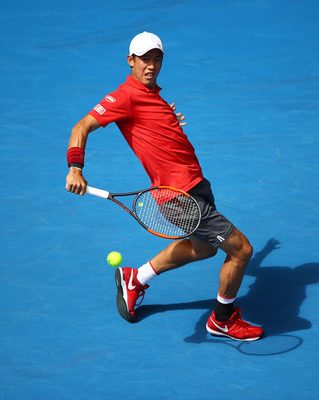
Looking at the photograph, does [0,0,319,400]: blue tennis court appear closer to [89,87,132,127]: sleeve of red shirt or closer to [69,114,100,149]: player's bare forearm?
[69,114,100,149]: player's bare forearm

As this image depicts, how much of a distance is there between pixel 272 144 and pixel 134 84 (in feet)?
11.5

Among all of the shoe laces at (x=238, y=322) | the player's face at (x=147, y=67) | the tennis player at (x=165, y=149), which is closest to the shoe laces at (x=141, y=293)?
the tennis player at (x=165, y=149)

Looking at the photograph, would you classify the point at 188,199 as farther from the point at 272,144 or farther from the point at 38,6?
the point at 38,6

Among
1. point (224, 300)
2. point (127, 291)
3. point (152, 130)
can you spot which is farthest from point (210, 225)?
point (127, 291)

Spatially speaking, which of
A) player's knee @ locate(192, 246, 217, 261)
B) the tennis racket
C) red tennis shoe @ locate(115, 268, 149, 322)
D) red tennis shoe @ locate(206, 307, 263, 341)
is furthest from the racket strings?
red tennis shoe @ locate(206, 307, 263, 341)

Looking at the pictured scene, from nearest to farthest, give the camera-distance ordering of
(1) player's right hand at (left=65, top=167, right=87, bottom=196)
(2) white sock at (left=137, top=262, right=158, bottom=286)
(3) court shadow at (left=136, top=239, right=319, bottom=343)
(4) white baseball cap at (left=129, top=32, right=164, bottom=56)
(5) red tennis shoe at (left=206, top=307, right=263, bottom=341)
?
1. (1) player's right hand at (left=65, top=167, right=87, bottom=196)
2. (4) white baseball cap at (left=129, top=32, right=164, bottom=56)
3. (5) red tennis shoe at (left=206, top=307, right=263, bottom=341)
4. (3) court shadow at (left=136, top=239, right=319, bottom=343)
5. (2) white sock at (left=137, top=262, right=158, bottom=286)

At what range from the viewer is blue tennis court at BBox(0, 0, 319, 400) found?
5832 millimetres

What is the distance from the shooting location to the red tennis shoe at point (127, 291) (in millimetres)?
6414

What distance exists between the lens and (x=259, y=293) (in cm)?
683

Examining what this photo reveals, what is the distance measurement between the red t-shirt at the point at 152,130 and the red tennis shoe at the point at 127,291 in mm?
881

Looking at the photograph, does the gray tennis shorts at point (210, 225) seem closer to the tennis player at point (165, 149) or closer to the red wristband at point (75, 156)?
the tennis player at point (165, 149)

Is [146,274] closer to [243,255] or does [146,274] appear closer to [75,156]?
[243,255]

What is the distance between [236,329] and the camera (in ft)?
20.4

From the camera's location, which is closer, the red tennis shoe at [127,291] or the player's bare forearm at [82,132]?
the player's bare forearm at [82,132]
